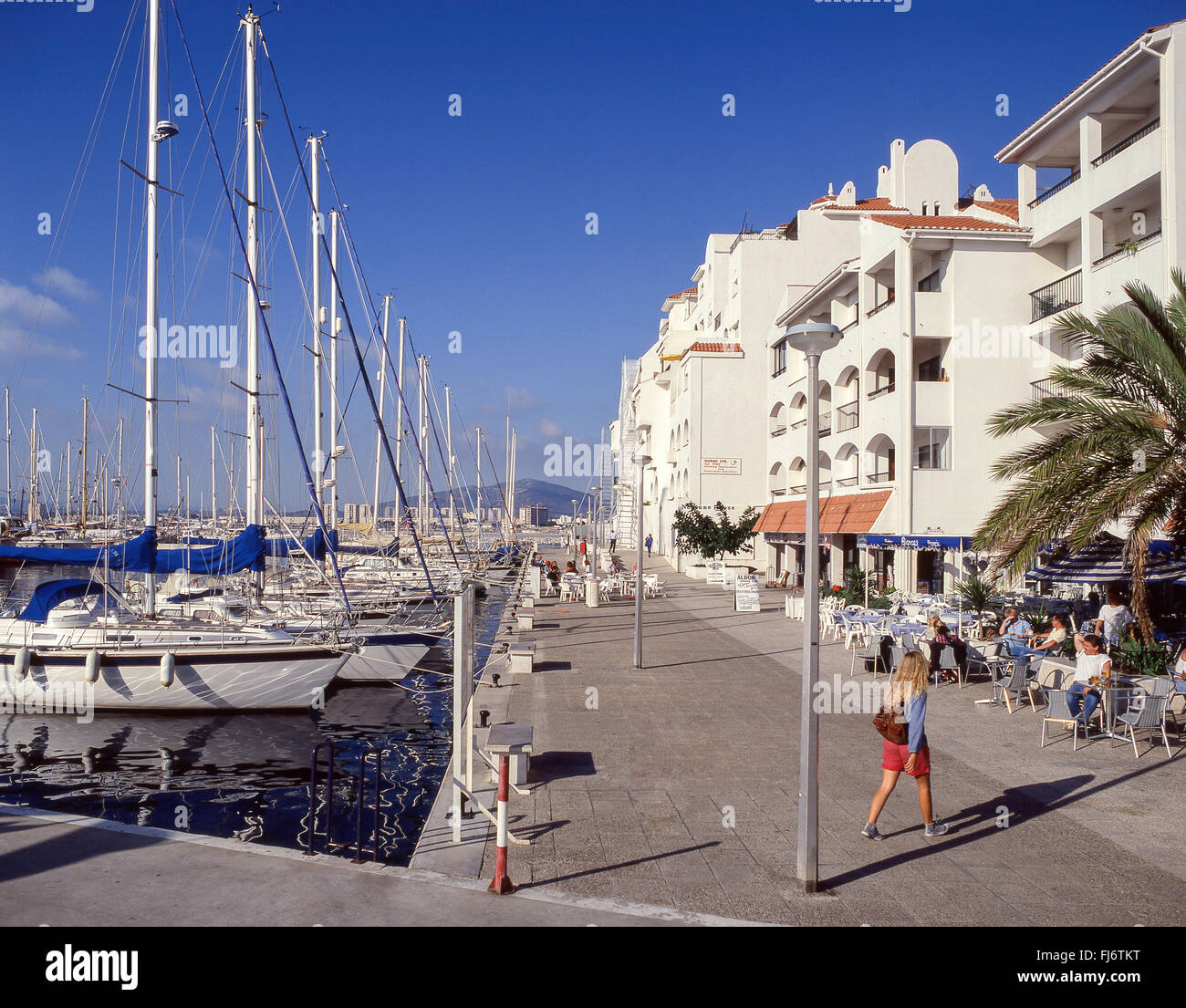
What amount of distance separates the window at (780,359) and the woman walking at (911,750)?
3607 cm

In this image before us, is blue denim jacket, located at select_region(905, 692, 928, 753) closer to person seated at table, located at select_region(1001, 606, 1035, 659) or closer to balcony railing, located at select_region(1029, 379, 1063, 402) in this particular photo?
person seated at table, located at select_region(1001, 606, 1035, 659)

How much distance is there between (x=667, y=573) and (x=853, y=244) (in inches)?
814

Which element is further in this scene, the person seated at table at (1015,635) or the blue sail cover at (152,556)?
the blue sail cover at (152,556)

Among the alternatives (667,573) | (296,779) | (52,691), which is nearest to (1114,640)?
(296,779)

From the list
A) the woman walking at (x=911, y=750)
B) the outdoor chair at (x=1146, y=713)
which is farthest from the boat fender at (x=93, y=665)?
the outdoor chair at (x=1146, y=713)

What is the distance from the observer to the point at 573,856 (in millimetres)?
7770

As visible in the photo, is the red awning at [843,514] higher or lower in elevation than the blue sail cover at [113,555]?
higher

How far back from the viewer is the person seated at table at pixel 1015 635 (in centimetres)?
1647

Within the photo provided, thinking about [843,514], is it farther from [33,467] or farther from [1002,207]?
[33,467]

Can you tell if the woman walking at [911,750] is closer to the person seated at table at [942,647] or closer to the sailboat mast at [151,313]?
the person seated at table at [942,647]

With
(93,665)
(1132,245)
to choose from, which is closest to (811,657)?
(93,665)

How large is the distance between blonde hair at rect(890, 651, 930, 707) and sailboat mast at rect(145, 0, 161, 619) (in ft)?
50.0

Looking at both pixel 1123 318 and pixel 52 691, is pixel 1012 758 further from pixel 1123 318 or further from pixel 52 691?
pixel 52 691
